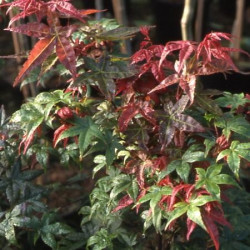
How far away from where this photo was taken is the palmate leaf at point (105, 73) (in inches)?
62.6


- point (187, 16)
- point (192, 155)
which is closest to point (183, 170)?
point (192, 155)

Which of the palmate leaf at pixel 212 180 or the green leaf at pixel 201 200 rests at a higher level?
the palmate leaf at pixel 212 180

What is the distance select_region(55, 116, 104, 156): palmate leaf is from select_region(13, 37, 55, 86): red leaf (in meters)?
0.20

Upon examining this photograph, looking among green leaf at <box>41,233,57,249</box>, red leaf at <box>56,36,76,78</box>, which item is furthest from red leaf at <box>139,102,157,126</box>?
green leaf at <box>41,233,57,249</box>

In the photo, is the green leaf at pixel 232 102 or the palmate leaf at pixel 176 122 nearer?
the palmate leaf at pixel 176 122

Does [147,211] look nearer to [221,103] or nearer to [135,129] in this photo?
[135,129]

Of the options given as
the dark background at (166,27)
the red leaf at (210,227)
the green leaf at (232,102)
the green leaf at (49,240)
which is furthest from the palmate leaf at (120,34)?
the dark background at (166,27)

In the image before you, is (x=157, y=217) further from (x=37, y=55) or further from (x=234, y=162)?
(x=37, y=55)

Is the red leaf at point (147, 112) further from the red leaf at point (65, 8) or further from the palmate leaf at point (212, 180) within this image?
the red leaf at point (65, 8)

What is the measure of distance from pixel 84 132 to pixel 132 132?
0.15 meters

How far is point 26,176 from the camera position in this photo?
6.29 feet

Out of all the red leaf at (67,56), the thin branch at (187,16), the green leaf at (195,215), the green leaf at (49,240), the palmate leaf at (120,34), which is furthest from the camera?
the thin branch at (187,16)

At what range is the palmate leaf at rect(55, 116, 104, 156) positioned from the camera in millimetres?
1560

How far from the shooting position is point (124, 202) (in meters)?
1.73
